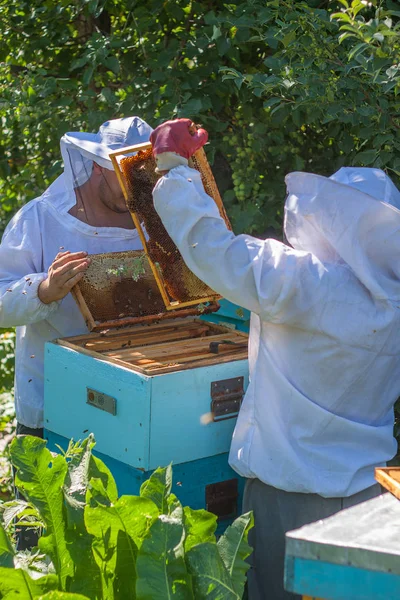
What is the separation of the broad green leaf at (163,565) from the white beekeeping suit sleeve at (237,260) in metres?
0.68

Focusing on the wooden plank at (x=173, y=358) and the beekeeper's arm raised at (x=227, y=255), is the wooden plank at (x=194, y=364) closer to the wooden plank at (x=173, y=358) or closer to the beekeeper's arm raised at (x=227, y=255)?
the wooden plank at (x=173, y=358)

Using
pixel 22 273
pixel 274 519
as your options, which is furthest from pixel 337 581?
pixel 22 273

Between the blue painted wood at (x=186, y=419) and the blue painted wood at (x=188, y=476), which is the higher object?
the blue painted wood at (x=186, y=419)

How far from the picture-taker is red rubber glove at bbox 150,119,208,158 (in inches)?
91.4

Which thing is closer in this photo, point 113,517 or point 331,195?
point 113,517

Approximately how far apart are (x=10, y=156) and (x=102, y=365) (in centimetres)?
263

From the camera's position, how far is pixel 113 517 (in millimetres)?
1842

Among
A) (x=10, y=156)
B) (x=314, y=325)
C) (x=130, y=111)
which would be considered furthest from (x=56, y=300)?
(x=10, y=156)

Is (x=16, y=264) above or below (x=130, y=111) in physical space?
below

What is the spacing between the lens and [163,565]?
1724mm

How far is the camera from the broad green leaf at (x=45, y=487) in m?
1.92

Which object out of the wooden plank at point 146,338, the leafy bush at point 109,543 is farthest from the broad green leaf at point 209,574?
the wooden plank at point 146,338

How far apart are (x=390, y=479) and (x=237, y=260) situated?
79 cm

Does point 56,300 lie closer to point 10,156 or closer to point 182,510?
point 182,510
